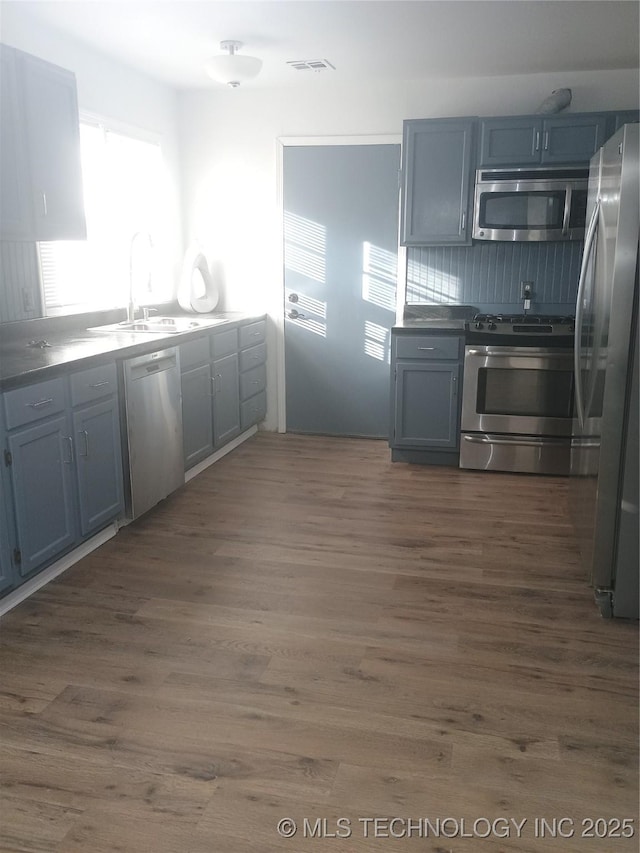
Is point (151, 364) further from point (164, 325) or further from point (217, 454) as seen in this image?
point (217, 454)

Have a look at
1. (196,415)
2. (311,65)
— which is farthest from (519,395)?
(311,65)

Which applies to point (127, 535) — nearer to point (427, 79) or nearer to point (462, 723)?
point (462, 723)

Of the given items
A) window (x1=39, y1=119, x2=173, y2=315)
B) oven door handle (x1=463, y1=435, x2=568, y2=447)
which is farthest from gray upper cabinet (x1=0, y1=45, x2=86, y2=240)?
oven door handle (x1=463, y1=435, x2=568, y2=447)

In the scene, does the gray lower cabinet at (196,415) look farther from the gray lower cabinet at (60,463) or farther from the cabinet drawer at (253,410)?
the gray lower cabinet at (60,463)

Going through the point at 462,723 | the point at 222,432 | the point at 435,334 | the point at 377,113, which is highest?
the point at 377,113

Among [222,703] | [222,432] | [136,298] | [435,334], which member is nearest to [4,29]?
[136,298]

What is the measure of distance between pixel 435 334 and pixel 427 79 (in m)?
1.75

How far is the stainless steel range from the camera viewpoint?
4.38 m

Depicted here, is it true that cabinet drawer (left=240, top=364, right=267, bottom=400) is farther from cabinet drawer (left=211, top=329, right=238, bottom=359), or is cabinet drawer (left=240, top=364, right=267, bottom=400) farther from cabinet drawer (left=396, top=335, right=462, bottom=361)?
cabinet drawer (left=396, top=335, right=462, bottom=361)

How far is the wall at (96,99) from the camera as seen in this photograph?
352 cm

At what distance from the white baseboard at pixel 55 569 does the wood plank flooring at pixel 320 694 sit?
0.17ft

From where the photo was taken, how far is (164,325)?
14.7ft

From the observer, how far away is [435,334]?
457cm

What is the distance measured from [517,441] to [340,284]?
1.72m
